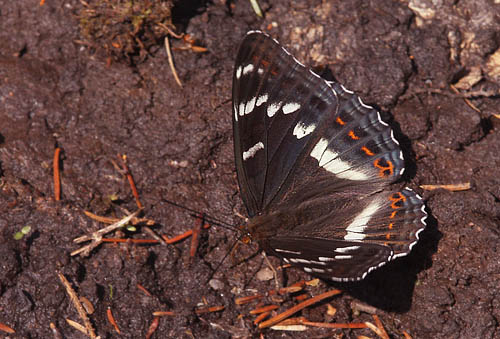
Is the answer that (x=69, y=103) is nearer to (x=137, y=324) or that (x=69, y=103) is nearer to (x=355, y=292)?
(x=137, y=324)

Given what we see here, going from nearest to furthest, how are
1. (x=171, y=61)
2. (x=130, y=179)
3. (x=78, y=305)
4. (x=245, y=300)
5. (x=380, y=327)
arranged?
1. (x=78, y=305)
2. (x=380, y=327)
3. (x=245, y=300)
4. (x=130, y=179)
5. (x=171, y=61)

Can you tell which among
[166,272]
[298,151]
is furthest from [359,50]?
[166,272]

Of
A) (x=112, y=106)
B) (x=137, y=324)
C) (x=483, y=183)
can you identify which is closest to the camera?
(x=137, y=324)

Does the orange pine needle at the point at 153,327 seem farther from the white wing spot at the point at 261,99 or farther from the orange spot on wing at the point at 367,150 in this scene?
the orange spot on wing at the point at 367,150

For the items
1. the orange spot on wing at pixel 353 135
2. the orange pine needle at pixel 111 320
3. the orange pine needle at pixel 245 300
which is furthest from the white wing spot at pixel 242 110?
the orange pine needle at pixel 111 320

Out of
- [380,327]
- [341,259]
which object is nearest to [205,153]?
[341,259]

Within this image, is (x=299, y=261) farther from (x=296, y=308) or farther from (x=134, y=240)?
(x=134, y=240)

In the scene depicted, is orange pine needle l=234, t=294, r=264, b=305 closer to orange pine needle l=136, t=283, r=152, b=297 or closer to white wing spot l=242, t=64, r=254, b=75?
orange pine needle l=136, t=283, r=152, b=297

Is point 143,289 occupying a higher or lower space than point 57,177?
lower
